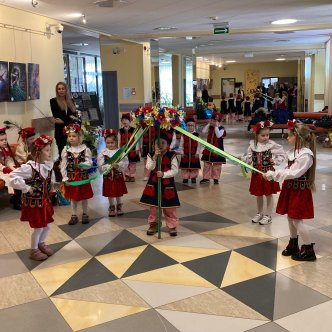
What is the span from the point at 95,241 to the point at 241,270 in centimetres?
167

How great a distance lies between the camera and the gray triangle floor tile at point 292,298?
310cm

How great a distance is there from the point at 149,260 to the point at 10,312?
1368mm

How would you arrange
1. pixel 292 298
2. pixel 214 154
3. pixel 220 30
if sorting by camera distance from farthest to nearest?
pixel 220 30, pixel 214 154, pixel 292 298

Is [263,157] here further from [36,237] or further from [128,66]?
[128,66]

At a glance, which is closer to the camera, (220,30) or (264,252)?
(264,252)

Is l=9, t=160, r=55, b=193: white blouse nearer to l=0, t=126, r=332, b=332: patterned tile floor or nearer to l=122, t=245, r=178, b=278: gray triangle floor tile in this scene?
l=0, t=126, r=332, b=332: patterned tile floor

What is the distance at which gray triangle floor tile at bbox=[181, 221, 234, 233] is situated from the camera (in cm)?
490

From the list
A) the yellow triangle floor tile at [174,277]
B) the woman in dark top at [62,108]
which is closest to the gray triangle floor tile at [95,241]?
the yellow triangle floor tile at [174,277]

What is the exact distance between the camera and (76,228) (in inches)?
198

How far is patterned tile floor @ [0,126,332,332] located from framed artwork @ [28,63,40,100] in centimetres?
266

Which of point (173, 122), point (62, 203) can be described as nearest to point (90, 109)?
point (62, 203)

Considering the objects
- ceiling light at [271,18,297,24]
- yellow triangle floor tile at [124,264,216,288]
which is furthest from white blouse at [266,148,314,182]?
ceiling light at [271,18,297,24]

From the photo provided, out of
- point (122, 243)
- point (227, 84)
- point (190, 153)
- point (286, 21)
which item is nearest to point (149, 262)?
point (122, 243)

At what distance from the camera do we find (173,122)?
14.4ft
